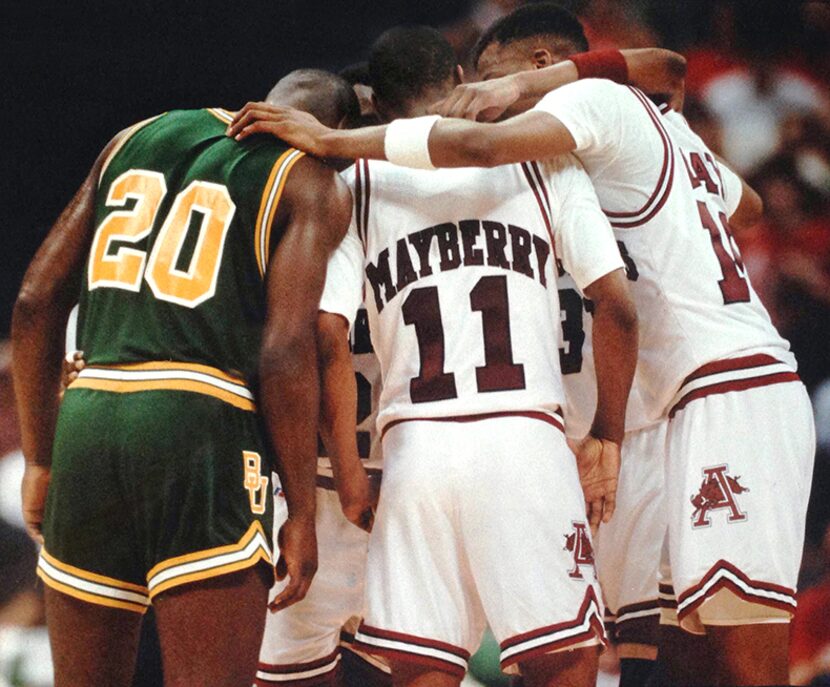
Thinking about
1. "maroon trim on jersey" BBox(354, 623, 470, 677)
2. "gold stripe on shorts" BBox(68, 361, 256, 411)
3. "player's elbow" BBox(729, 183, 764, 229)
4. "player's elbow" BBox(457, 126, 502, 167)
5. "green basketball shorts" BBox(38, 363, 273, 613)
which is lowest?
"maroon trim on jersey" BBox(354, 623, 470, 677)

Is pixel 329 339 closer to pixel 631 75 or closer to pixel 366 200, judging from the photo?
pixel 366 200

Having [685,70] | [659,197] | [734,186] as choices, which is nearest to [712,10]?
[685,70]

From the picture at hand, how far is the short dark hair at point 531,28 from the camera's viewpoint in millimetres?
2955

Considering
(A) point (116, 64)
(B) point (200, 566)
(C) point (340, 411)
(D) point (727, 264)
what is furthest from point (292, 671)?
(A) point (116, 64)

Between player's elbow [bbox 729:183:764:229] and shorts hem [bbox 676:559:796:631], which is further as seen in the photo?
player's elbow [bbox 729:183:764:229]

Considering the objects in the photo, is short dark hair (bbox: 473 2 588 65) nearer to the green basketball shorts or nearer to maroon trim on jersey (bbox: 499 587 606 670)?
the green basketball shorts

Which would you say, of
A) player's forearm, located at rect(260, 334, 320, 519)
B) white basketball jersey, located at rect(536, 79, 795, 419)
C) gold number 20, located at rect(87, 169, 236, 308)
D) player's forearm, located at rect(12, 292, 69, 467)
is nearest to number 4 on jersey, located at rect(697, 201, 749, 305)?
white basketball jersey, located at rect(536, 79, 795, 419)

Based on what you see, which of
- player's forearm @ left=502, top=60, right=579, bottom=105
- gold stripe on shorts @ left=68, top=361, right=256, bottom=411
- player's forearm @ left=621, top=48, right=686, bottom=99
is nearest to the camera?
gold stripe on shorts @ left=68, top=361, right=256, bottom=411

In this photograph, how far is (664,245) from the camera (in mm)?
2691

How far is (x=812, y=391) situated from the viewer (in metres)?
3.17

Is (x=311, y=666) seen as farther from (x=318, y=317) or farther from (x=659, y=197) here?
(x=659, y=197)

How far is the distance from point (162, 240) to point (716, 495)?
1.37 metres

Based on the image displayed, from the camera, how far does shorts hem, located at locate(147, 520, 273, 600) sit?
2.07m

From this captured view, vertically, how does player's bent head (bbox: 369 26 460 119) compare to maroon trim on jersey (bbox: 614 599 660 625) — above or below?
above
